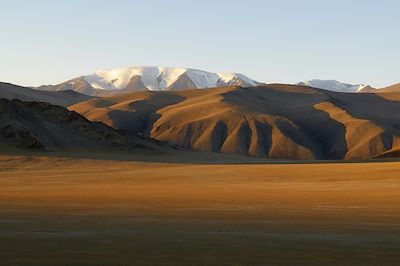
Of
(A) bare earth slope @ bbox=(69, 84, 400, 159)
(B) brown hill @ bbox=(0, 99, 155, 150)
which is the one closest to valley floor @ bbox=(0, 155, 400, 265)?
(B) brown hill @ bbox=(0, 99, 155, 150)

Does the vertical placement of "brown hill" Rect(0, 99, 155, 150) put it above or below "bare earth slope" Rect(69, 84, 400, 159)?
above

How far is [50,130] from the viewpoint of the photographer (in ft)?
314

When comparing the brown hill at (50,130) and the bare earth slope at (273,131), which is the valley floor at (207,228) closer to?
the brown hill at (50,130)

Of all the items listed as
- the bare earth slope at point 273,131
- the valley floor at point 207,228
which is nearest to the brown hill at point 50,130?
the bare earth slope at point 273,131

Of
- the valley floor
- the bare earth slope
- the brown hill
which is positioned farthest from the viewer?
the bare earth slope

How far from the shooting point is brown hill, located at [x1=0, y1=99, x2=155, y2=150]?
286ft

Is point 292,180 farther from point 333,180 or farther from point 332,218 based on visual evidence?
point 332,218

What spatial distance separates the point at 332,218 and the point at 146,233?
6414mm

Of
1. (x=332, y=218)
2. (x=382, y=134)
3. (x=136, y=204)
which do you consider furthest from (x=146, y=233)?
(x=382, y=134)

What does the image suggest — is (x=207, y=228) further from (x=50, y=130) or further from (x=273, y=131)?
(x=273, y=131)

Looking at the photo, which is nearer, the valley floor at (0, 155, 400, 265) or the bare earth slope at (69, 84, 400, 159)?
the valley floor at (0, 155, 400, 265)

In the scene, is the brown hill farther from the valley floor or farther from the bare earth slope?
the valley floor

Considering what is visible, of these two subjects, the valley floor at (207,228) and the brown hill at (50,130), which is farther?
the brown hill at (50,130)

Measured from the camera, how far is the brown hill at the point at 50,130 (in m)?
87.3
